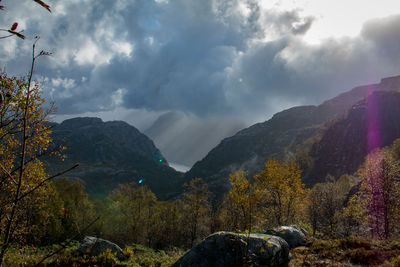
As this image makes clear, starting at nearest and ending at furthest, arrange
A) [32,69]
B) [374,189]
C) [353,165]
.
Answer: [32,69]
[374,189]
[353,165]

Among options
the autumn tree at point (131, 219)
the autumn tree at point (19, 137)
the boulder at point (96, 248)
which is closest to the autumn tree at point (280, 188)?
the boulder at point (96, 248)

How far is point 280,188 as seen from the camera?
94.0ft

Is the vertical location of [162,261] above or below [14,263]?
below

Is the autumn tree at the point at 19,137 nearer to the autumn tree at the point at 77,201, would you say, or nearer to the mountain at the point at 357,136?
the autumn tree at the point at 77,201

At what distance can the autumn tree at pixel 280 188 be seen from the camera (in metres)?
28.5

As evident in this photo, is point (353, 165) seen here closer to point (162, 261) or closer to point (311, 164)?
point (311, 164)

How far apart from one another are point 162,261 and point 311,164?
177118 mm

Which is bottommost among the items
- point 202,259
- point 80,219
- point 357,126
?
point 80,219

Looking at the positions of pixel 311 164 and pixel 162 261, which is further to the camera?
pixel 311 164

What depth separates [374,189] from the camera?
84.6 ft

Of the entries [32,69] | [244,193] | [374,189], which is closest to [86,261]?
[32,69]

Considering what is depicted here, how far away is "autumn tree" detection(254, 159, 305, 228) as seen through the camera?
93.6ft

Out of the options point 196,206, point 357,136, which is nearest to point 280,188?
point 196,206

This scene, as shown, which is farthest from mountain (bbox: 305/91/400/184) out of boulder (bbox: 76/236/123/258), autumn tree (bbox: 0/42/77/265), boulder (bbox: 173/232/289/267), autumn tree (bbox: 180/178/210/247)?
autumn tree (bbox: 0/42/77/265)
